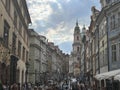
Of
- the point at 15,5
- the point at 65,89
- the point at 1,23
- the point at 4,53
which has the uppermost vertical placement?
the point at 15,5

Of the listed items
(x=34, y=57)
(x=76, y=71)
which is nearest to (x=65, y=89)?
(x=34, y=57)

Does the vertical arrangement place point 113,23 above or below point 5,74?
above

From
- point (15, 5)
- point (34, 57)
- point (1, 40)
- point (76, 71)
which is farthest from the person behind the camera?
point (76, 71)

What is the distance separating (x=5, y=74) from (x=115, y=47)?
1526cm

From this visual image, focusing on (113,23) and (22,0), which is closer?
(113,23)

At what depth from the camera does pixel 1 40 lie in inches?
1277

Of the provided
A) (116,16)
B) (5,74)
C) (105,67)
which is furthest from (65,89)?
(5,74)

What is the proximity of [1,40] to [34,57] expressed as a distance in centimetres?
6488

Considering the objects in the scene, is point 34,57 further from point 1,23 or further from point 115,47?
point 1,23

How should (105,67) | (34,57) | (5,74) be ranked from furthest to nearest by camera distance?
(34,57) → (105,67) → (5,74)

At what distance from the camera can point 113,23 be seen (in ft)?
152

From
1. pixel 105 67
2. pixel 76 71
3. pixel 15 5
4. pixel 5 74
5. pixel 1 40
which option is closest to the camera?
pixel 1 40

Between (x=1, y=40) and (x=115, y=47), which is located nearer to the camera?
(x=1, y=40)

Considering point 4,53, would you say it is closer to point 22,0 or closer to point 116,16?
point 116,16
